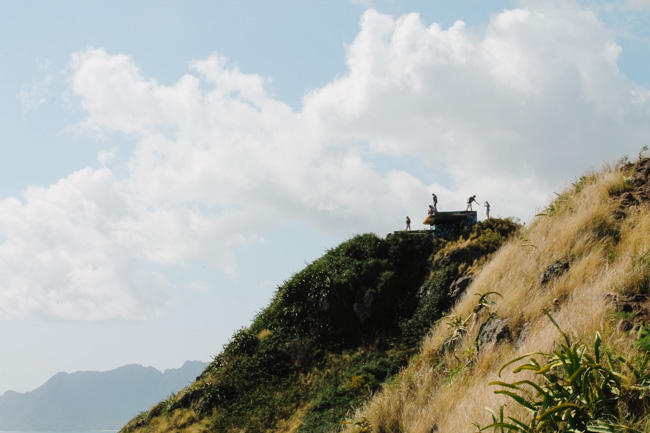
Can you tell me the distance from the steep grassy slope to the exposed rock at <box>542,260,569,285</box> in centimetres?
709

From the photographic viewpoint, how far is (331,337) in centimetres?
2100

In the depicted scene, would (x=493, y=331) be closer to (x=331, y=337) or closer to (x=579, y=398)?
(x=579, y=398)

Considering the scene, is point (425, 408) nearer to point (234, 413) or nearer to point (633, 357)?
point (633, 357)

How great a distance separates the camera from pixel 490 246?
854 inches

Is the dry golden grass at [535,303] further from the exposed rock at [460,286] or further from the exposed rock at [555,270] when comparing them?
the exposed rock at [460,286]

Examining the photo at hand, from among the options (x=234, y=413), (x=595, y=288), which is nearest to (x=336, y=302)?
(x=234, y=413)

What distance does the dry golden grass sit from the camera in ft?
26.5


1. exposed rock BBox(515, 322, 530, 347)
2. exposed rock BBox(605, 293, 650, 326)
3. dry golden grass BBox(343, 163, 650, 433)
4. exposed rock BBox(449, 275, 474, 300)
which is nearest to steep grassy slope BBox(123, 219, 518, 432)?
exposed rock BBox(449, 275, 474, 300)

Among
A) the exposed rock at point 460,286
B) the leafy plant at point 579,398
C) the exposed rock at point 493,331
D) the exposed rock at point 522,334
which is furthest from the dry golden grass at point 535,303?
the exposed rock at point 460,286

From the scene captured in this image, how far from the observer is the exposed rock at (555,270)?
10.9 m

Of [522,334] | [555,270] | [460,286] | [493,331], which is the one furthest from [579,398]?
[460,286]

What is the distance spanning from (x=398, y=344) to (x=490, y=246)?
599 cm

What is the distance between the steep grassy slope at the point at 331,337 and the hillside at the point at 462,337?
0.22ft

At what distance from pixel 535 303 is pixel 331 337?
1189cm
